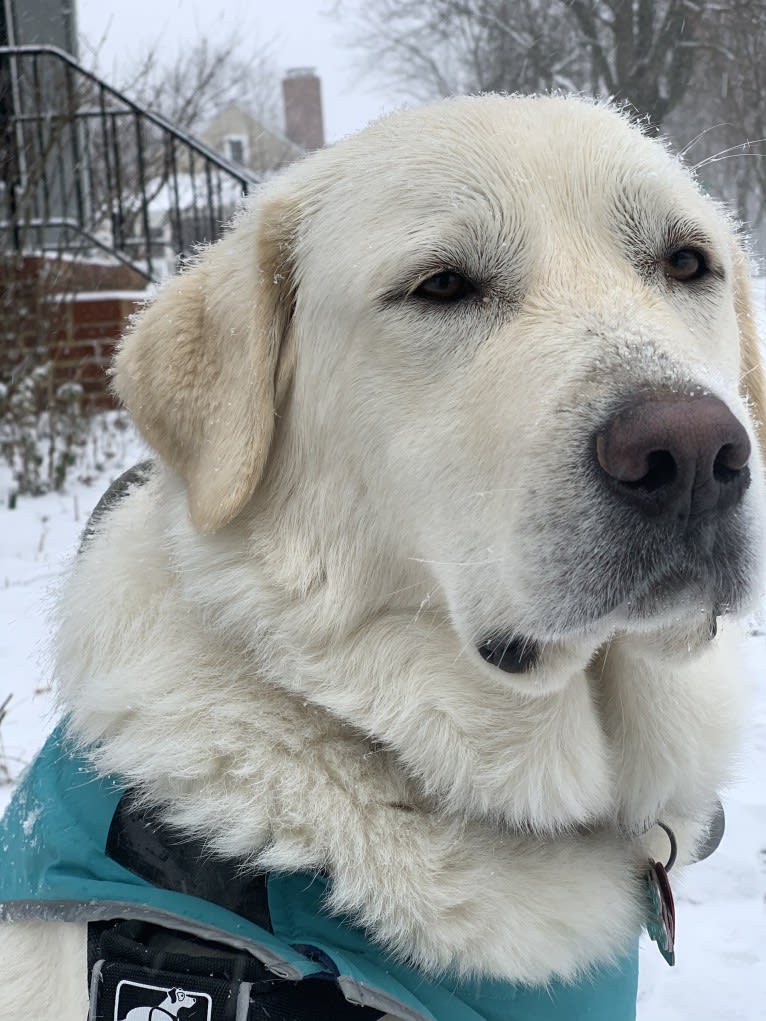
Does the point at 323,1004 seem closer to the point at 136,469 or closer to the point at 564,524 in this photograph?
the point at 564,524

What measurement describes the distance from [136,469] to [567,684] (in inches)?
54.2

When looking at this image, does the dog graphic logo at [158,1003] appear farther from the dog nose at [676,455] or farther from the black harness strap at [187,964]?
the dog nose at [676,455]

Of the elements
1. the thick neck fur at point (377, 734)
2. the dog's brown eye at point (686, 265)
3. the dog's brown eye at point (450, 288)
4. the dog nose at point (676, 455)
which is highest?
the dog's brown eye at point (686, 265)

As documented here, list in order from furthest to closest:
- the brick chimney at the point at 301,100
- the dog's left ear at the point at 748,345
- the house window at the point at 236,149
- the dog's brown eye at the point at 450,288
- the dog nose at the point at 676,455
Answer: the brick chimney at the point at 301,100 < the house window at the point at 236,149 < the dog's left ear at the point at 748,345 < the dog's brown eye at the point at 450,288 < the dog nose at the point at 676,455

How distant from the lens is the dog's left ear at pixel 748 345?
8.38 feet

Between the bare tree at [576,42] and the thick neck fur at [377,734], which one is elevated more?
the bare tree at [576,42]

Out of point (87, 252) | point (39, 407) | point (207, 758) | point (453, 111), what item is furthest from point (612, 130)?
point (87, 252)

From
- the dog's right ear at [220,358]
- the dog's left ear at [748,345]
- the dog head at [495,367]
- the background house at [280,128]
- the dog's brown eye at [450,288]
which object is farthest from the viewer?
the background house at [280,128]

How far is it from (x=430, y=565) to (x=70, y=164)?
10615 millimetres

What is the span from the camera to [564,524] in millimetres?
1748

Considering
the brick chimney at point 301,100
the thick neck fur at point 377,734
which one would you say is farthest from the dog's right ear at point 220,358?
the brick chimney at point 301,100

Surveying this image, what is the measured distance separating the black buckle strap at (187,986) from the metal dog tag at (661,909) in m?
0.72

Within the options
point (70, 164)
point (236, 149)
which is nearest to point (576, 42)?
point (70, 164)

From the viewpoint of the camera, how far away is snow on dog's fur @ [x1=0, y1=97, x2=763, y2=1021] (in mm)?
1869
